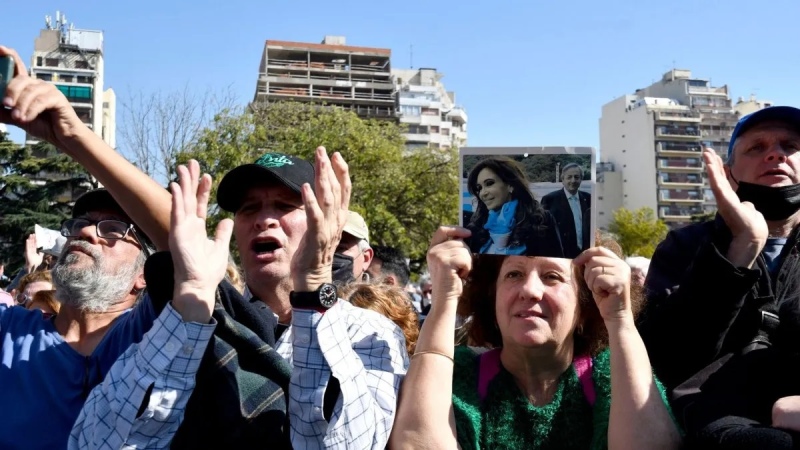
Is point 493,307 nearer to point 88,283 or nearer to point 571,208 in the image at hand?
point 571,208

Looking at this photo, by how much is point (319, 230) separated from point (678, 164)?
105m

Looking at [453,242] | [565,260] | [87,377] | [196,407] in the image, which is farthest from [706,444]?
[87,377]

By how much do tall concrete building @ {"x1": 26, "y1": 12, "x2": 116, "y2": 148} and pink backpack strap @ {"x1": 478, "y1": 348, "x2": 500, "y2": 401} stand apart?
81633mm

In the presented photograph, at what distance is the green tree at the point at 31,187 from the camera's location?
34094 millimetres

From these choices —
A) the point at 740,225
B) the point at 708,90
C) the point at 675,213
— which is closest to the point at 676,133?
the point at 675,213

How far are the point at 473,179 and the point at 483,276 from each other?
0.53 meters

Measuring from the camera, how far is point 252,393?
2227mm

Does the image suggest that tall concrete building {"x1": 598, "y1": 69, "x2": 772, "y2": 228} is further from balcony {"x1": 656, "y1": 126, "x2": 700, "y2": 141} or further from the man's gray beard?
the man's gray beard

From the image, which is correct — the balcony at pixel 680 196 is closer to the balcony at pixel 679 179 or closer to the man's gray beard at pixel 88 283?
the balcony at pixel 679 179

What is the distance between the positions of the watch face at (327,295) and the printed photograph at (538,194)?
1.93 feet

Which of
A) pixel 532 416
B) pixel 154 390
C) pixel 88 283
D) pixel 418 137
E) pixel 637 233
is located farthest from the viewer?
pixel 418 137

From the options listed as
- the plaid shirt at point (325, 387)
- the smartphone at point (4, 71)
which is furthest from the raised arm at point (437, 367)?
the smartphone at point (4, 71)

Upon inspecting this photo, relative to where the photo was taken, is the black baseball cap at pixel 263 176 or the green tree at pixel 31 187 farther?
the green tree at pixel 31 187

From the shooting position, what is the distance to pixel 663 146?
98.9 metres
